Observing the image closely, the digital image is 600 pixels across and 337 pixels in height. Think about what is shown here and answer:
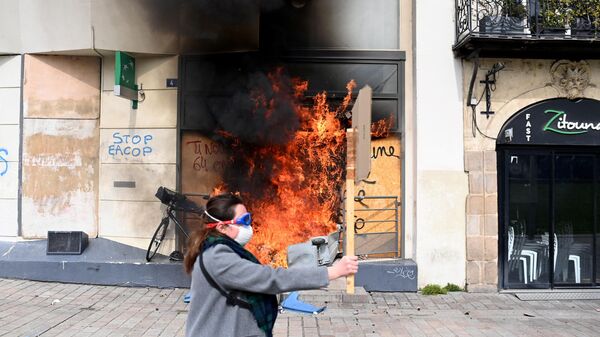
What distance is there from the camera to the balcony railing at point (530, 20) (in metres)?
8.34

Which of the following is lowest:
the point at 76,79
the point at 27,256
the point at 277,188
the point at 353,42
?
the point at 27,256

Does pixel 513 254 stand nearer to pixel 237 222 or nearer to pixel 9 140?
pixel 237 222

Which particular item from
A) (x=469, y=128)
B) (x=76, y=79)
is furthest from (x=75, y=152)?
(x=469, y=128)

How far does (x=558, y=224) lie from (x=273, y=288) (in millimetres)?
7864

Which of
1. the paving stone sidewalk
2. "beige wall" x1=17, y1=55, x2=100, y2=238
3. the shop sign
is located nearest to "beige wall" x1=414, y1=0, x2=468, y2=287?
the paving stone sidewalk

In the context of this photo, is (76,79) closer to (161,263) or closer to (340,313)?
(161,263)

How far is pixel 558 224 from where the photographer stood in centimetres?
901

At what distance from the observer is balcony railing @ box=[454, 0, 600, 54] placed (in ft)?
27.4

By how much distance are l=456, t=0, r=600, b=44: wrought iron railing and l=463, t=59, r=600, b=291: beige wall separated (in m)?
0.63

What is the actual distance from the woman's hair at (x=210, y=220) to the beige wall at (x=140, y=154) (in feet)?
21.5

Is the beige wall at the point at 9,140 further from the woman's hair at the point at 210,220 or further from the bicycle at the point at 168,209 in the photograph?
the woman's hair at the point at 210,220

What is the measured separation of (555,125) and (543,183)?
1.01m

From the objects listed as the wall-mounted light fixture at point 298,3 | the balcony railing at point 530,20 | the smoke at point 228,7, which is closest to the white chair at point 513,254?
the balcony railing at point 530,20

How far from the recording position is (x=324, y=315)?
7.27m
